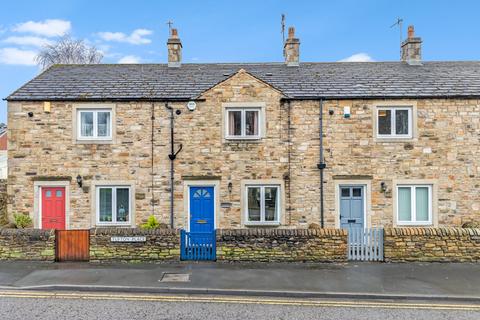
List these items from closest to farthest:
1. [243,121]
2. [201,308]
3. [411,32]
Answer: [201,308]
[243,121]
[411,32]

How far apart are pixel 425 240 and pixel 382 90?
648 cm

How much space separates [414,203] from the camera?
14953 mm

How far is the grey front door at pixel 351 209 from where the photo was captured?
49.1ft

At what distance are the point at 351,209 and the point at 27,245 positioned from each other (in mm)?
10908

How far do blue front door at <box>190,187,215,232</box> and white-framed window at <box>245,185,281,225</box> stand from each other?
1.36 m

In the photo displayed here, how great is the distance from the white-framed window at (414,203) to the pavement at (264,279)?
388 cm

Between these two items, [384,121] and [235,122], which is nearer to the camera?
[384,121]

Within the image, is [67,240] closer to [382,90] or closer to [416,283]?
[416,283]

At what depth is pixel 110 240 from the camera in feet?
37.5

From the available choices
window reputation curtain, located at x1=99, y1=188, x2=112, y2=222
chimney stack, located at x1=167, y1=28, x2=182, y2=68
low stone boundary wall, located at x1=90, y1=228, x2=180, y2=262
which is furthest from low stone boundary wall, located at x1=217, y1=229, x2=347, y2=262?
chimney stack, located at x1=167, y1=28, x2=182, y2=68

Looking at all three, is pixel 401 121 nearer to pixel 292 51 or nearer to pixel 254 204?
pixel 292 51

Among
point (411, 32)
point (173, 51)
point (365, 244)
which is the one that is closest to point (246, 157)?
point (365, 244)

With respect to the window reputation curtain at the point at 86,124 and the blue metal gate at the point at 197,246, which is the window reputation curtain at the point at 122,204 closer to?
the window reputation curtain at the point at 86,124

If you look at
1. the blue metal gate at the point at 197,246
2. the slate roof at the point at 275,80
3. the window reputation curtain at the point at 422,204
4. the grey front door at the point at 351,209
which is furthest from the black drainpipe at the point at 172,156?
the window reputation curtain at the point at 422,204
